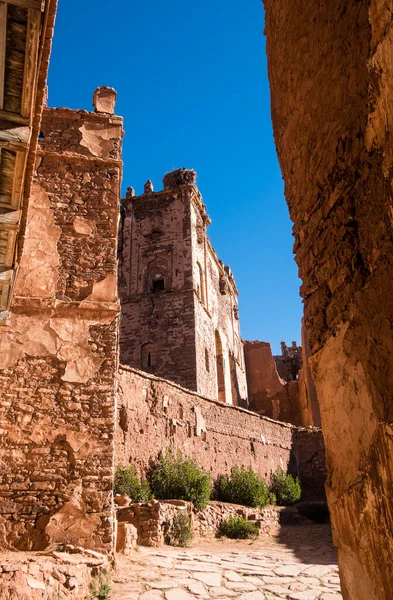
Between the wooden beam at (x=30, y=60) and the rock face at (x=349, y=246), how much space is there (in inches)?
62.7

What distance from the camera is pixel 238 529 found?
1216 cm

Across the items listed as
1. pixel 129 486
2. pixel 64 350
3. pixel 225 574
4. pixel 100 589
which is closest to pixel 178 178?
pixel 129 486

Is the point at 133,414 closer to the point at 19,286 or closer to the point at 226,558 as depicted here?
the point at 226,558

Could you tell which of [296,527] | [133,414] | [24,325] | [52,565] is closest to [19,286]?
[24,325]

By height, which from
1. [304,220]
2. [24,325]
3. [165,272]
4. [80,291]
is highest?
[165,272]

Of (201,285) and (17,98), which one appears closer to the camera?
(17,98)

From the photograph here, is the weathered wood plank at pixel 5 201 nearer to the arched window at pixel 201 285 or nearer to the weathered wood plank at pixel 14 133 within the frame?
the weathered wood plank at pixel 14 133

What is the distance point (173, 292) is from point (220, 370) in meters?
6.17

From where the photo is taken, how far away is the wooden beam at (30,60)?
302 cm

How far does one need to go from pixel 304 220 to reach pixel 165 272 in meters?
24.0

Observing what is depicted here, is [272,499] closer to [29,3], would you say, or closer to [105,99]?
[105,99]

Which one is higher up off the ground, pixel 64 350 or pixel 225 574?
pixel 64 350

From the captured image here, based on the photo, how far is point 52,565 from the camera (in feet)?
18.2

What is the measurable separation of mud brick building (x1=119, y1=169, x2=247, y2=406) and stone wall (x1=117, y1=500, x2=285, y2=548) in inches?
384
